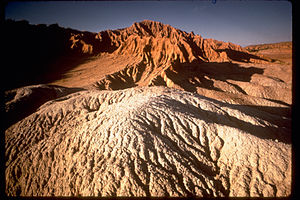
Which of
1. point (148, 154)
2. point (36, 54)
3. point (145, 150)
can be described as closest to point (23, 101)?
point (145, 150)

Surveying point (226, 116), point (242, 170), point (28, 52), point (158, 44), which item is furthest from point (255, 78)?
point (28, 52)

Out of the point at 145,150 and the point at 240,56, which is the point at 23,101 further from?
the point at 240,56

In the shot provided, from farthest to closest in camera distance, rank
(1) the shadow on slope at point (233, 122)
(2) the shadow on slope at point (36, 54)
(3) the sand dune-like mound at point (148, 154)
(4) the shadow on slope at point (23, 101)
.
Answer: (2) the shadow on slope at point (36, 54)
(4) the shadow on slope at point (23, 101)
(1) the shadow on slope at point (233, 122)
(3) the sand dune-like mound at point (148, 154)

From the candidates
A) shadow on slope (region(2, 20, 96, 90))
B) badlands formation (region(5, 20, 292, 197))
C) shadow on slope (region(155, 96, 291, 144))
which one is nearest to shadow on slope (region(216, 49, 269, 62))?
badlands formation (region(5, 20, 292, 197))

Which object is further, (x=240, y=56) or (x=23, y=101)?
(x=240, y=56)

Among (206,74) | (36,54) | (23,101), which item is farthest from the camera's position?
(36,54)

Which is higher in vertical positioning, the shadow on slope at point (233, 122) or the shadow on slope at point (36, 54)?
the shadow on slope at point (36, 54)

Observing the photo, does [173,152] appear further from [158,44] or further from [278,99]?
[158,44]

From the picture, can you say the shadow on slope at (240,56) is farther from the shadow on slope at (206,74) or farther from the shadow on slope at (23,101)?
the shadow on slope at (23,101)

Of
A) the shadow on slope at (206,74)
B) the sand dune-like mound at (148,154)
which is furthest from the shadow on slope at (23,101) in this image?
the shadow on slope at (206,74)
